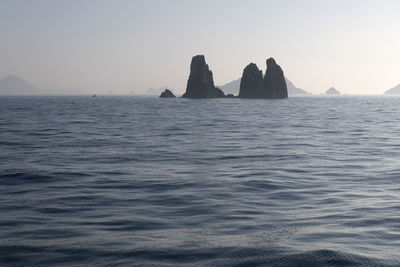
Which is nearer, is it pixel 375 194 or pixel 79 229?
pixel 79 229

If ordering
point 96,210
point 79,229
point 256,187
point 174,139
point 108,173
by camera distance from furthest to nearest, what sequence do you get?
point 174,139
point 108,173
point 256,187
point 96,210
point 79,229

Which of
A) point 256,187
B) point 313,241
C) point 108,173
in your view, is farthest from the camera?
point 108,173

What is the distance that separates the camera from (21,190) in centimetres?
1440

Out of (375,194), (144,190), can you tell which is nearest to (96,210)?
(144,190)

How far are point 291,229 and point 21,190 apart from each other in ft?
28.5

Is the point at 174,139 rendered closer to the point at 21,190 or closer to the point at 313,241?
the point at 21,190

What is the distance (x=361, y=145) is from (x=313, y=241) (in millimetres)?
20390

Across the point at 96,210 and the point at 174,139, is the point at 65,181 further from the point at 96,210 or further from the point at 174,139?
the point at 174,139

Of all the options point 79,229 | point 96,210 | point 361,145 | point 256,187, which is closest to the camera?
point 79,229

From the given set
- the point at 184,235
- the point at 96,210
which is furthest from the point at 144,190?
the point at 184,235

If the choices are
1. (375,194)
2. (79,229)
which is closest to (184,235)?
(79,229)

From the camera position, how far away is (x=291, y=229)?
396 inches

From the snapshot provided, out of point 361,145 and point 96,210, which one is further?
point 361,145

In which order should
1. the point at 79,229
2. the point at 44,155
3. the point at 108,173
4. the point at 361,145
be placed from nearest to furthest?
the point at 79,229, the point at 108,173, the point at 44,155, the point at 361,145
